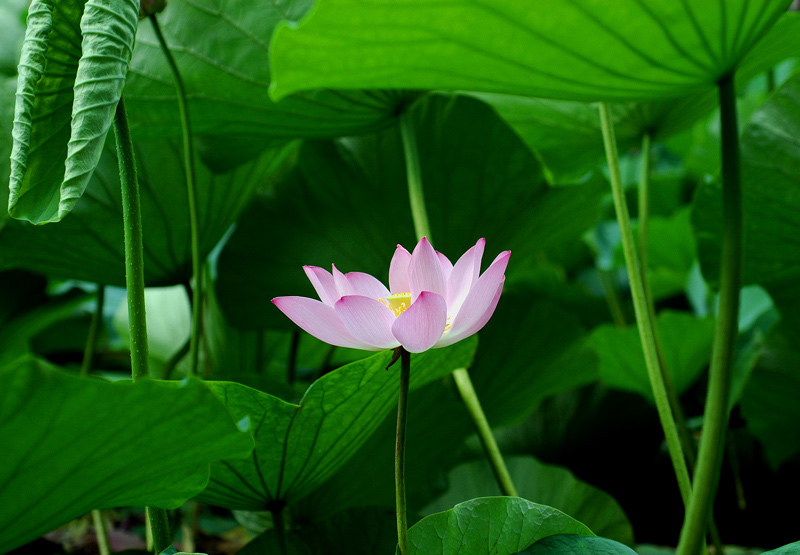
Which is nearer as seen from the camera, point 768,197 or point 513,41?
point 513,41

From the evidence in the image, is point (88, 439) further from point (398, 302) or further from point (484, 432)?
point (484, 432)

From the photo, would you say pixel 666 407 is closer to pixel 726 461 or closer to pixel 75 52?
pixel 75 52

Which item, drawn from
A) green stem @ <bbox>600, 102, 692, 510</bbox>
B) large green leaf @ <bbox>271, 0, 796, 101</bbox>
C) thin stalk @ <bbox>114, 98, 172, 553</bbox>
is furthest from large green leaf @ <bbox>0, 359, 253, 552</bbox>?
green stem @ <bbox>600, 102, 692, 510</bbox>

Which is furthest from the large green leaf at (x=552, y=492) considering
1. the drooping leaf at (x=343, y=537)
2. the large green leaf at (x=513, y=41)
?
the large green leaf at (x=513, y=41)

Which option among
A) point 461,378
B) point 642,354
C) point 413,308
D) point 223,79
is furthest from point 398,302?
point 642,354

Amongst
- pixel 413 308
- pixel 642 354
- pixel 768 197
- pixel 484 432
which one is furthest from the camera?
pixel 642 354

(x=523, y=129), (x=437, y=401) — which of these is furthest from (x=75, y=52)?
(x=523, y=129)

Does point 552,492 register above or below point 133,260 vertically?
below
